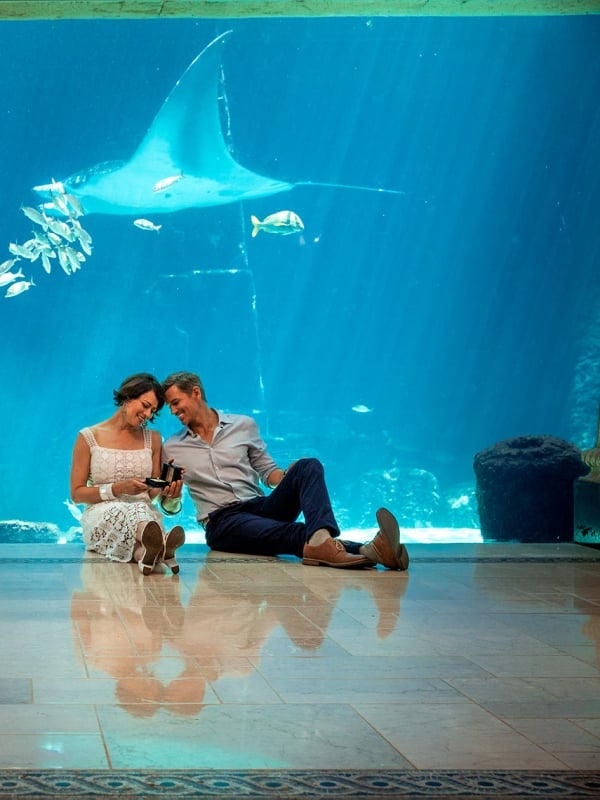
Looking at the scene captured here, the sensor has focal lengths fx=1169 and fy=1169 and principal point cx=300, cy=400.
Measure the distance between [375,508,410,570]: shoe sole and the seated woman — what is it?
3.34 ft

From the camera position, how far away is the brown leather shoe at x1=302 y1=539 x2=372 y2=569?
5273 mm

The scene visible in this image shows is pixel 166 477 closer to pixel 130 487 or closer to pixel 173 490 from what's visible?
pixel 173 490

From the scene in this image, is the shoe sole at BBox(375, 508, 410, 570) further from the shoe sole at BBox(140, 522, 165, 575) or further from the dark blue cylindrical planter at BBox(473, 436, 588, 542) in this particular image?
the dark blue cylindrical planter at BBox(473, 436, 588, 542)

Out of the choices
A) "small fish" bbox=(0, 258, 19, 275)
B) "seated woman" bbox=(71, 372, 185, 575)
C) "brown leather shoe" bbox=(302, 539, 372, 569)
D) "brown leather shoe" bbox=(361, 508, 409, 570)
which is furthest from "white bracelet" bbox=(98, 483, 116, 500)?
"small fish" bbox=(0, 258, 19, 275)

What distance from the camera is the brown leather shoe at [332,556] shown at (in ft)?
17.3

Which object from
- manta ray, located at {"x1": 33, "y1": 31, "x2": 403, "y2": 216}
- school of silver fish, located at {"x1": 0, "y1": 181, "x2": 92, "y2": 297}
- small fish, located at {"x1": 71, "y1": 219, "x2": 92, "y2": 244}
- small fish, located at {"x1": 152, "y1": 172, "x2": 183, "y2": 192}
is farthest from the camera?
small fish, located at {"x1": 71, "y1": 219, "x2": 92, "y2": 244}

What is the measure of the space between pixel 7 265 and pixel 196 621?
9.66m

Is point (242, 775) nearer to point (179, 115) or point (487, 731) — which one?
point (487, 731)

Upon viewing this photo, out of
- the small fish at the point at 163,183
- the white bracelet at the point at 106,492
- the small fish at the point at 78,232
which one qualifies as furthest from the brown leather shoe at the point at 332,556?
the small fish at the point at 78,232

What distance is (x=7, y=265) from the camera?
12.9 m

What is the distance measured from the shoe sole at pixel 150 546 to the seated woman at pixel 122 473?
0.29 m

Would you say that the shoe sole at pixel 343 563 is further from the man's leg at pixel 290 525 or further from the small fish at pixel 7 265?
the small fish at pixel 7 265

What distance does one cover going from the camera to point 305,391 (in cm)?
2108

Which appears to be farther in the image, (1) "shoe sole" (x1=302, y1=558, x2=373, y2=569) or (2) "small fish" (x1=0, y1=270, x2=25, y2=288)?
(2) "small fish" (x1=0, y1=270, x2=25, y2=288)
